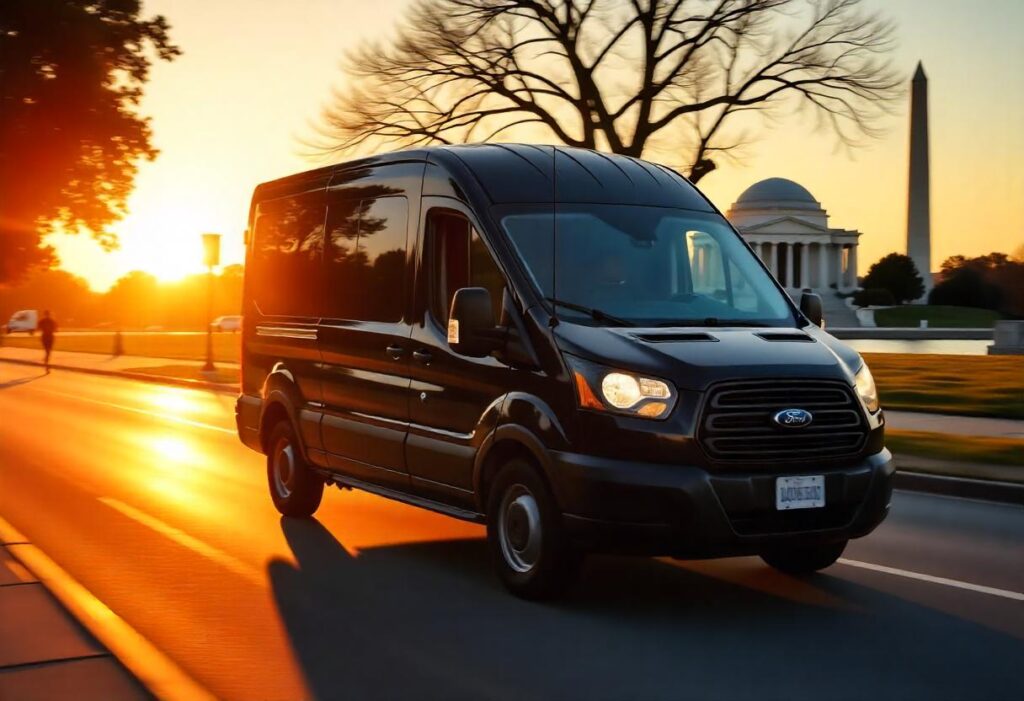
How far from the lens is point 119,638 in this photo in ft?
19.0

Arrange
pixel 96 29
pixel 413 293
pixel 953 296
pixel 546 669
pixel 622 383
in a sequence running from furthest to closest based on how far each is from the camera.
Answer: pixel 953 296 < pixel 96 29 < pixel 413 293 < pixel 622 383 < pixel 546 669

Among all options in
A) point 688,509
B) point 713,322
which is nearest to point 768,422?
point 688,509

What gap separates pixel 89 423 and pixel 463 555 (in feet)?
38.4

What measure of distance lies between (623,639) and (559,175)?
2850 millimetres

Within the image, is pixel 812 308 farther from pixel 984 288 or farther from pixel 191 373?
pixel 984 288

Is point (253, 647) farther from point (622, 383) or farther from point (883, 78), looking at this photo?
point (883, 78)

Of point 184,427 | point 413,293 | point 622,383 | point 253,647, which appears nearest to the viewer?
point 253,647

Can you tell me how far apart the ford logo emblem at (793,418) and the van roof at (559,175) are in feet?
6.21

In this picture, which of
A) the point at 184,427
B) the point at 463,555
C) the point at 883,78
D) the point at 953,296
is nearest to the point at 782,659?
the point at 463,555

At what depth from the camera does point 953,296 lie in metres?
113

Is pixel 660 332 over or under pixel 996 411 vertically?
over

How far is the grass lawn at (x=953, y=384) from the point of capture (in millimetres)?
19844

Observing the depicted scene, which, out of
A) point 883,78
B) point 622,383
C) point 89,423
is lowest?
point 89,423

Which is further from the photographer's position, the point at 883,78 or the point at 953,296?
the point at 953,296
